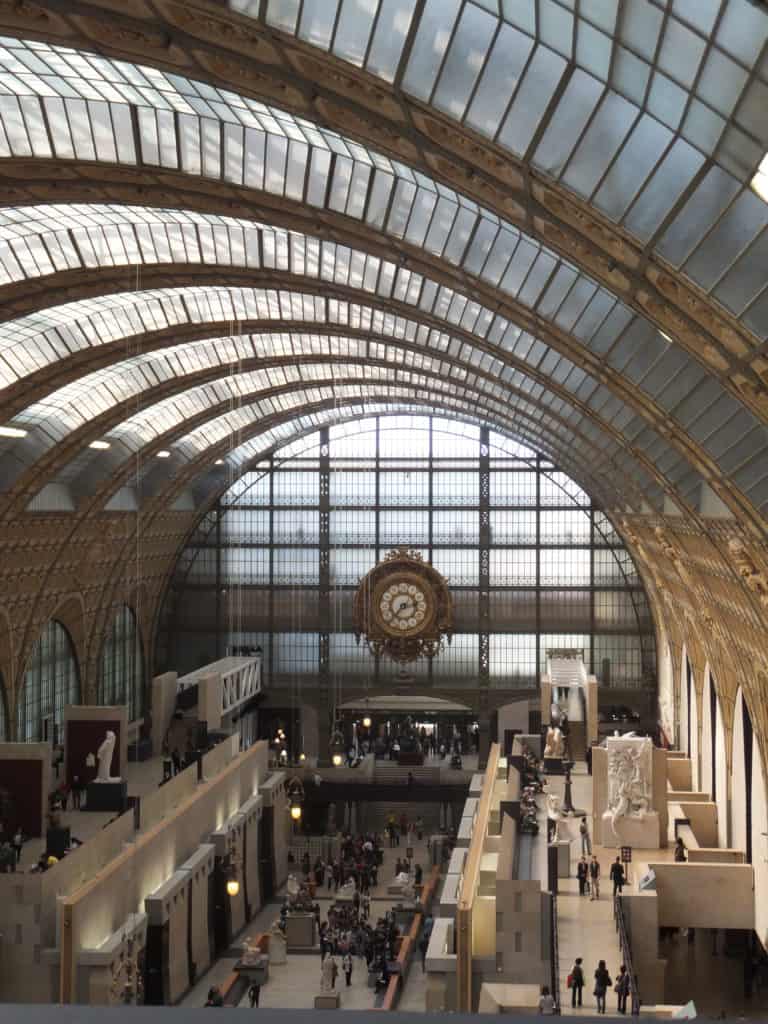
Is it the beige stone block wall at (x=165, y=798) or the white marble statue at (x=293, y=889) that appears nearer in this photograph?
the beige stone block wall at (x=165, y=798)

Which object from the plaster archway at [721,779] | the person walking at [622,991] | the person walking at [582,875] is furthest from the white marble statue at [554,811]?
the person walking at [622,991]

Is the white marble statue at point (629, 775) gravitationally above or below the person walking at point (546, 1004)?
above

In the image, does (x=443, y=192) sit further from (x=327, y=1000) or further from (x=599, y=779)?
(x=327, y=1000)

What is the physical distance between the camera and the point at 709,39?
12.2 meters

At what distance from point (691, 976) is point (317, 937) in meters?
15.0

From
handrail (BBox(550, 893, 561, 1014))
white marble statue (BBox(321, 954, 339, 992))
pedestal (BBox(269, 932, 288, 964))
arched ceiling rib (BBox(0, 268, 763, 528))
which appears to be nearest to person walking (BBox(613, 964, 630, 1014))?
handrail (BBox(550, 893, 561, 1014))

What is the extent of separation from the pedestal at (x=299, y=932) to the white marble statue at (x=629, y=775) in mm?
13274

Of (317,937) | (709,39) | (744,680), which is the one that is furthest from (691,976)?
(709,39)

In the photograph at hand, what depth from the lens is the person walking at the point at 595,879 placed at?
33.9 m

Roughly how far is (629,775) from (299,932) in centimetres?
1480

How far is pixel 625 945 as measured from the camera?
27828 millimetres

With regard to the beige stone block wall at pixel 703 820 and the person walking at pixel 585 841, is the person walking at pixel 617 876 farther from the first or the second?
the beige stone block wall at pixel 703 820

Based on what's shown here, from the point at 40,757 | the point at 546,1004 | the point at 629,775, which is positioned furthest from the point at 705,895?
the point at 40,757

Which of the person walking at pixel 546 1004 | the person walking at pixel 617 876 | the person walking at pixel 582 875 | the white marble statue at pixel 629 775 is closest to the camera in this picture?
the person walking at pixel 546 1004
